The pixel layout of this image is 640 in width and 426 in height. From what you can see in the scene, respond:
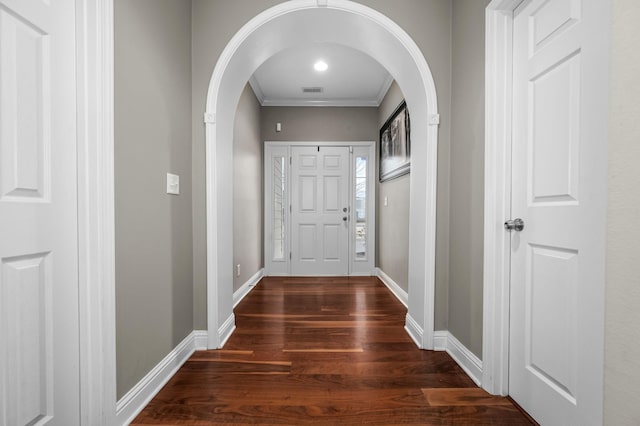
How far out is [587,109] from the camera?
3.60ft

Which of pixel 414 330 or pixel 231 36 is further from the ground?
pixel 231 36

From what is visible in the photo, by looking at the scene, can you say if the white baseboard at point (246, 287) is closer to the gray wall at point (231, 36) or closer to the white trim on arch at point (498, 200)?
the gray wall at point (231, 36)

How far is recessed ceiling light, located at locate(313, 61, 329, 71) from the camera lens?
3468mm

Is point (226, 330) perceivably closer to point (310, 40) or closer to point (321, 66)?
point (310, 40)

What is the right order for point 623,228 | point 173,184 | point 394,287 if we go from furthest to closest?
point 394,287, point 173,184, point 623,228

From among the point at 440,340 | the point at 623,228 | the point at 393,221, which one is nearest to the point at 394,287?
the point at 393,221

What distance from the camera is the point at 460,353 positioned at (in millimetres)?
1907

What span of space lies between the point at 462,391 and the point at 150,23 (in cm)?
253

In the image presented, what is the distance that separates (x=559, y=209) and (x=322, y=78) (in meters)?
3.26

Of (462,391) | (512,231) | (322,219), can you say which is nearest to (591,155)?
(512,231)

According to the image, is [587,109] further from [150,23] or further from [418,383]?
[150,23]

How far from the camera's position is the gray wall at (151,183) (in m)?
1.37

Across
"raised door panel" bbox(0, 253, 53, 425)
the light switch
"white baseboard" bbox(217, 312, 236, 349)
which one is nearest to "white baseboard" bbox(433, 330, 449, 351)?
"white baseboard" bbox(217, 312, 236, 349)

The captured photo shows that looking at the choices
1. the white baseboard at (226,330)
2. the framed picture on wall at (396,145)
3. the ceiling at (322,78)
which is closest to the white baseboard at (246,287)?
the white baseboard at (226,330)
